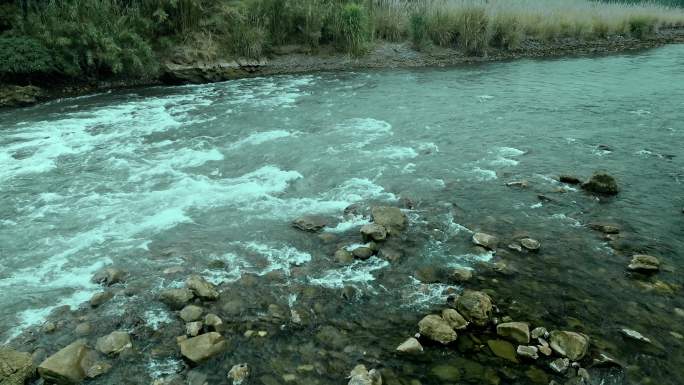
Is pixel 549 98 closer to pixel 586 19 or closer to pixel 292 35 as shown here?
pixel 292 35

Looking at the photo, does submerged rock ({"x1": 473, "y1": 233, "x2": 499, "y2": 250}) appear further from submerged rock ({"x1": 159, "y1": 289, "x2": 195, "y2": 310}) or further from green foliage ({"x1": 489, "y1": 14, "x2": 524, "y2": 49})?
green foliage ({"x1": 489, "y1": 14, "x2": 524, "y2": 49})

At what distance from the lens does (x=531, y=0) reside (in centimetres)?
2559

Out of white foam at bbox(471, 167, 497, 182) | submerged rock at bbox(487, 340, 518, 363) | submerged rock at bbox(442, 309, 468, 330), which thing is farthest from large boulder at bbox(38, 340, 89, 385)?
white foam at bbox(471, 167, 497, 182)

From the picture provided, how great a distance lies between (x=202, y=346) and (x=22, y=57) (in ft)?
39.3

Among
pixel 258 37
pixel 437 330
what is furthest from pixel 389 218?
pixel 258 37

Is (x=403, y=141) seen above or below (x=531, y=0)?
below

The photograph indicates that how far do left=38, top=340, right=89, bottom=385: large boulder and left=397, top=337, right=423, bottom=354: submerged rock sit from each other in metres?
2.64

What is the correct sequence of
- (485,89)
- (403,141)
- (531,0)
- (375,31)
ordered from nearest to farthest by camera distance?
(403,141) < (485,89) < (375,31) < (531,0)

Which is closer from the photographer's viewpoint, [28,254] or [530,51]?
[28,254]

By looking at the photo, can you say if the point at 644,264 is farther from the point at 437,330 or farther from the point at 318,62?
the point at 318,62

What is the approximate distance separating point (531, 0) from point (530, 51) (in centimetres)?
681

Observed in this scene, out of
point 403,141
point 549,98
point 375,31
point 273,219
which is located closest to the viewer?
point 273,219

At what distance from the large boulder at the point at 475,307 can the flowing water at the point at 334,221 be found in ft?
0.70

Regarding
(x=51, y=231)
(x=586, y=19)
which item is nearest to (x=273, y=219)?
(x=51, y=231)
